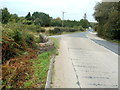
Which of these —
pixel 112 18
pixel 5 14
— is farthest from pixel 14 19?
pixel 112 18

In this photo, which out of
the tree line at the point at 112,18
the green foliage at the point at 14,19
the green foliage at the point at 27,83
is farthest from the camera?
the tree line at the point at 112,18

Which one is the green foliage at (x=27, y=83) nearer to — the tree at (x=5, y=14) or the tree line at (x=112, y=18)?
the tree at (x=5, y=14)

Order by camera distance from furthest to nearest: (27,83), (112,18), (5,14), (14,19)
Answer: (112,18) < (5,14) < (14,19) < (27,83)

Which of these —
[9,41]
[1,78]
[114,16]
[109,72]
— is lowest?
[109,72]

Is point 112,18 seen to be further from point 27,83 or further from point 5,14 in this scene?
point 27,83

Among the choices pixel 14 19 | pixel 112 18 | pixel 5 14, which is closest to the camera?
pixel 14 19

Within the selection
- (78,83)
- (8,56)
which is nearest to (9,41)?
(8,56)

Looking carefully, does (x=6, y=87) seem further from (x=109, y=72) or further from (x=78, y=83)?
(x=109, y=72)

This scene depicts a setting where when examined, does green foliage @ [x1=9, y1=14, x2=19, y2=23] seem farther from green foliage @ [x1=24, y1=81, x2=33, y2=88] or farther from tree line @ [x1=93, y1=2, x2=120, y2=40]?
tree line @ [x1=93, y1=2, x2=120, y2=40]

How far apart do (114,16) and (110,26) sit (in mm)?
2153

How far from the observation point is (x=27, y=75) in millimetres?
5465

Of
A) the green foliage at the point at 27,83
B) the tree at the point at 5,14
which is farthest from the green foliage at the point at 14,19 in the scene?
the green foliage at the point at 27,83

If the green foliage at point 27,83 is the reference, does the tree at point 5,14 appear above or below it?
above

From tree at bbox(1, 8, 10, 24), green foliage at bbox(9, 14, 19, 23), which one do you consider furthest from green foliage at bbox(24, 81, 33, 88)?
tree at bbox(1, 8, 10, 24)
